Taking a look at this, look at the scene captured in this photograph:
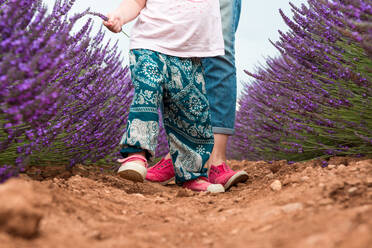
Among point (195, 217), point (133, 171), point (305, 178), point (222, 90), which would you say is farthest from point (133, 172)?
point (222, 90)

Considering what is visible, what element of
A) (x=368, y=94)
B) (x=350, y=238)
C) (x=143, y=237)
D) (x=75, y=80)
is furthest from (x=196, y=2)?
(x=350, y=238)

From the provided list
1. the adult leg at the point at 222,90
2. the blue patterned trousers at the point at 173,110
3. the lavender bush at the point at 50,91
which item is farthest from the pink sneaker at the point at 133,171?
the adult leg at the point at 222,90

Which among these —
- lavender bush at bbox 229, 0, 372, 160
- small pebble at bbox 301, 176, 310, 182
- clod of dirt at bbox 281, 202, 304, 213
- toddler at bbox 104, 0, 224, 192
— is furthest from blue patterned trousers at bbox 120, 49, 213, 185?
clod of dirt at bbox 281, 202, 304, 213

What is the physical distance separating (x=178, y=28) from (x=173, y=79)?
0.27 metres

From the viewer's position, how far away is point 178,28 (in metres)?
2.02

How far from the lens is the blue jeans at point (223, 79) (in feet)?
7.75

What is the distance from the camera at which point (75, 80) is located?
1907 mm

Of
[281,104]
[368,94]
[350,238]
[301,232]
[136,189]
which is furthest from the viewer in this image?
[281,104]

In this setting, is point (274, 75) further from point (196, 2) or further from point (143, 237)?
point (143, 237)

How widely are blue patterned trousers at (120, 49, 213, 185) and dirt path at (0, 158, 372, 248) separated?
0.33 meters

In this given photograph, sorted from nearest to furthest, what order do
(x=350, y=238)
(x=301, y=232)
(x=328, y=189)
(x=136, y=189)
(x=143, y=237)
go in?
(x=350, y=238) → (x=301, y=232) → (x=143, y=237) → (x=328, y=189) → (x=136, y=189)

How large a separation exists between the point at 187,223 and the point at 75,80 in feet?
3.28

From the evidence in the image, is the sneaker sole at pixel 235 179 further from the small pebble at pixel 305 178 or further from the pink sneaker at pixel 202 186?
the small pebble at pixel 305 178

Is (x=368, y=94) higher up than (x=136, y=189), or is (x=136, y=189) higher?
(x=368, y=94)
